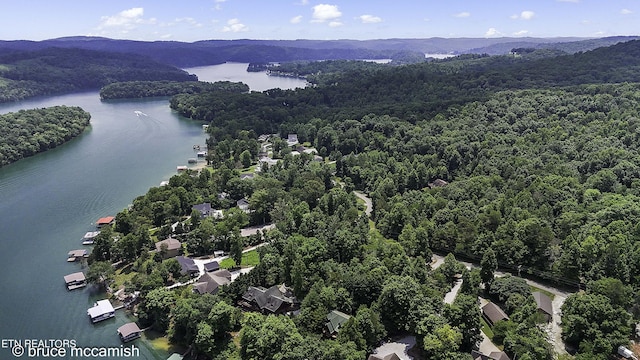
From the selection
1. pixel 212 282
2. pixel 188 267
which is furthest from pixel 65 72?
pixel 212 282

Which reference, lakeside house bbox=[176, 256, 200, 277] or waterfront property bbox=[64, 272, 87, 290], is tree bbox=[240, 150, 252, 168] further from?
waterfront property bbox=[64, 272, 87, 290]

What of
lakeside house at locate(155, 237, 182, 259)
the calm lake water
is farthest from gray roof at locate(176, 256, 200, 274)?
the calm lake water

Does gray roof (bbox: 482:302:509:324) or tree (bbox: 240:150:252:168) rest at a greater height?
tree (bbox: 240:150:252:168)

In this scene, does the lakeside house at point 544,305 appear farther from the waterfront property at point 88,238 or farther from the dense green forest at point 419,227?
the waterfront property at point 88,238

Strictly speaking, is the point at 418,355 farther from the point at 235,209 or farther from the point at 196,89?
the point at 196,89

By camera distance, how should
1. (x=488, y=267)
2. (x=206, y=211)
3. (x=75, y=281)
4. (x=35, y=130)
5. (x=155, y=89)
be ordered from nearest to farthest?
(x=488, y=267) → (x=75, y=281) → (x=206, y=211) → (x=35, y=130) → (x=155, y=89)

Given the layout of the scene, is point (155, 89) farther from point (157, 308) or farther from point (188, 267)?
point (157, 308)
